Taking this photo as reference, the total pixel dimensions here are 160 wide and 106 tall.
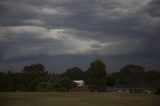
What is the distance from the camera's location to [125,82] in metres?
119

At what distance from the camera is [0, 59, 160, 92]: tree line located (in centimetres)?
8112

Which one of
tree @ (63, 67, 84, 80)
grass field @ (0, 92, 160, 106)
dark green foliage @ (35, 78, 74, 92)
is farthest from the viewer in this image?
tree @ (63, 67, 84, 80)

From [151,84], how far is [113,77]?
14.9 meters

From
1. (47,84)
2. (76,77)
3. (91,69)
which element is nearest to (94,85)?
(91,69)

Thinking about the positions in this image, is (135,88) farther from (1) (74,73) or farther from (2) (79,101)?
(2) (79,101)

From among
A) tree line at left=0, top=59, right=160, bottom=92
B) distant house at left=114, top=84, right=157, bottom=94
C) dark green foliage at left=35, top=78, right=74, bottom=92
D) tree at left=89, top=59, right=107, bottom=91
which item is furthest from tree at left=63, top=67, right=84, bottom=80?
dark green foliage at left=35, top=78, right=74, bottom=92

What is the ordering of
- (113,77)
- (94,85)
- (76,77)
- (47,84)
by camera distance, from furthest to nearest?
(76,77), (113,77), (94,85), (47,84)

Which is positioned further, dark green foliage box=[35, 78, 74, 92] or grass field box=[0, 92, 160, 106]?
dark green foliage box=[35, 78, 74, 92]

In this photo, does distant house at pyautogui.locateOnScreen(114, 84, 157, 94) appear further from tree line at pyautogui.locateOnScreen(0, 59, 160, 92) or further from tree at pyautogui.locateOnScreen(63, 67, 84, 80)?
tree at pyautogui.locateOnScreen(63, 67, 84, 80)

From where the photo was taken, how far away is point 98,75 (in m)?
93.9

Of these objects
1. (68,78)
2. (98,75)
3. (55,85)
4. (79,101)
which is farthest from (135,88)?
Result: (79,101)

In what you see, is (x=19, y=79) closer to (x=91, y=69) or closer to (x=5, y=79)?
(x=5, y=79)

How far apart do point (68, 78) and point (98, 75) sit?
38.4ft

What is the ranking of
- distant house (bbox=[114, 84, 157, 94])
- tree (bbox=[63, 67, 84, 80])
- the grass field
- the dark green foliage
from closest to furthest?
1. the grass field
2. the dark green foliage
3. distant house (bbox=[114, 84, 157, 94])
4. tree (bbox=[63, 67, 84, 80])
